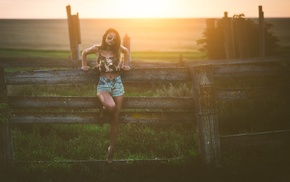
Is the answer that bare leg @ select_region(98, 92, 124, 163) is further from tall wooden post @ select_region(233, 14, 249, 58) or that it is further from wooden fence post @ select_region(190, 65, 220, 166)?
tall wooden post @ select_region(233, 14, 249, 58)

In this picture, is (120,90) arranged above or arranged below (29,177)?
above

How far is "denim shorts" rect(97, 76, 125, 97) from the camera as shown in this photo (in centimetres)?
447

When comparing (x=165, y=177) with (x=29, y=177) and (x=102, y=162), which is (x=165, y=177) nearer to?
(x=102, y=162)

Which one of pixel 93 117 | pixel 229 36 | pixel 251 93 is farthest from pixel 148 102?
pixel 229 36

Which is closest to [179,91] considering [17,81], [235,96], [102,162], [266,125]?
[266,125]

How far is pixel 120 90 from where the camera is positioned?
455 centimetres

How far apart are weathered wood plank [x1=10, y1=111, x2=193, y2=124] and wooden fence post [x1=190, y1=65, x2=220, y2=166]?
24 cm

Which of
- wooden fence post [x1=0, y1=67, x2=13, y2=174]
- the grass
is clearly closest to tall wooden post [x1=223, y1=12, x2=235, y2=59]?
the grass

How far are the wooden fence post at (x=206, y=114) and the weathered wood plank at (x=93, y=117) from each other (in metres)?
0.24

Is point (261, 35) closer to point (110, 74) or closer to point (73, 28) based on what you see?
point (73, 28)

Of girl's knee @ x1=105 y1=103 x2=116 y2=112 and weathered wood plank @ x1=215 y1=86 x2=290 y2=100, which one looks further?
weathered wood plank @ x1=215 y1=86 x2=290 y2=100

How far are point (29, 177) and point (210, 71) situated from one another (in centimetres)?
294

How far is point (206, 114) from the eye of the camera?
15.1 ft

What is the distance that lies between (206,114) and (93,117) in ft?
5.43
